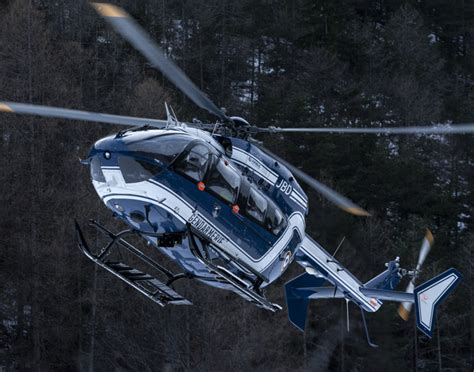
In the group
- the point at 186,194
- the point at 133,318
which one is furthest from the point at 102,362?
the point at 186,194

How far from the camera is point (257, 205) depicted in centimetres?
1588

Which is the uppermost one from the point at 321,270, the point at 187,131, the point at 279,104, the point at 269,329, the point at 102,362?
the point at 187,131

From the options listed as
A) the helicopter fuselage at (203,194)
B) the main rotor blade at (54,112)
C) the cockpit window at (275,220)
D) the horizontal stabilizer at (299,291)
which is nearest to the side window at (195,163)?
the helicopter fuselage at (203,194)

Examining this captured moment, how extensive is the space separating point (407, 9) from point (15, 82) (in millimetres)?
42546

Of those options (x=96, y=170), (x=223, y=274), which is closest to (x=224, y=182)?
(x=223, y=274)

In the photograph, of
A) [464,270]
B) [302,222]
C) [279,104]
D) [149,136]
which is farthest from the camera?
[279,104]

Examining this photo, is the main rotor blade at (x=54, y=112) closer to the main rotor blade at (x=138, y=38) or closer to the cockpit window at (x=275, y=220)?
the main rotor blade at (x=138, y=38)

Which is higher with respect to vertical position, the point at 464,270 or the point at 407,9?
the point at 407,9

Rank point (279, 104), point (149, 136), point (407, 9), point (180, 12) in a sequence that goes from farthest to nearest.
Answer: point (407, 9), point (180, 12), point (279, 104), point (149, 136)

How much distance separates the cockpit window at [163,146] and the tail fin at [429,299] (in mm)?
6039

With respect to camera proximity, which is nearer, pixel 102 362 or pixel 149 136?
pixel 149 136

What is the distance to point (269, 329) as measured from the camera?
32844 mm

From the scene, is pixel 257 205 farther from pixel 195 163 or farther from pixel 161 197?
pixel 161 197

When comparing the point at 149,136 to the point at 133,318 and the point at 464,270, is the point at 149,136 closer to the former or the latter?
the point at 133,318
